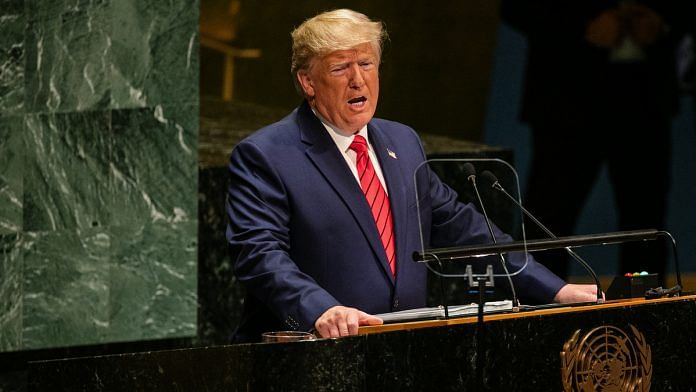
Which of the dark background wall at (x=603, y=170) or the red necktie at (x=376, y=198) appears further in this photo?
the dark background wall at (x=603, y=170)

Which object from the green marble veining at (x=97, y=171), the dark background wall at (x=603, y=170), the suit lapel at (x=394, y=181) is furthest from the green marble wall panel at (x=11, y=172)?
the dark background wall at (x=603, y=170)

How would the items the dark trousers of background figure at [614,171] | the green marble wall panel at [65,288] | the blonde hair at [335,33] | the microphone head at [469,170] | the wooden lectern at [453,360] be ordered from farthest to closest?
the dark trousers of background figure at [614,171], the green marble wall panel at [65,288], the blonde hair at [335,33], the microphone head at [469,170], the wooden lectern at [453,360]

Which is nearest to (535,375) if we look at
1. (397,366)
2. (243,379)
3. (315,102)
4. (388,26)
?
(397,366)

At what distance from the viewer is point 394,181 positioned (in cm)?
371

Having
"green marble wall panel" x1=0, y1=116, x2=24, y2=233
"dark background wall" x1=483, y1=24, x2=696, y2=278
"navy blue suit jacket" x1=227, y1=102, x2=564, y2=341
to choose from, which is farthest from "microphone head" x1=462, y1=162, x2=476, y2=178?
"dark background wall" x1=483, y1=24, x2=696, y2=278

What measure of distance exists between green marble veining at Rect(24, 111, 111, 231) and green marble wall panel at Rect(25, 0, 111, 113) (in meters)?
0.08

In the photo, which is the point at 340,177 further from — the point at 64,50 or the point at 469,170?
the point at 64,50

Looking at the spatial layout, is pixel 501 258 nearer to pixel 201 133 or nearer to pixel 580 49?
pixel 201 133

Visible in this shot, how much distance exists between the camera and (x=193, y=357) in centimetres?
280

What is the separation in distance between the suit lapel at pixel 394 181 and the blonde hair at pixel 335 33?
0.29 m

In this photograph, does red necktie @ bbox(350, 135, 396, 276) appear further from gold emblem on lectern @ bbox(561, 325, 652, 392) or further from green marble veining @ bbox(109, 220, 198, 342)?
green marble veining @ bbox(109, 220, 198, 342)

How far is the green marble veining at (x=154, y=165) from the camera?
5.54 meters

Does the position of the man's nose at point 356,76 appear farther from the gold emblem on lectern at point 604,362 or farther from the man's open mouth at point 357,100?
the gold emblem on lectern at point 604,362

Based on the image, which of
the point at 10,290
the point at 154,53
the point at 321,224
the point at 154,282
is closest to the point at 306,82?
the point at 321,224
